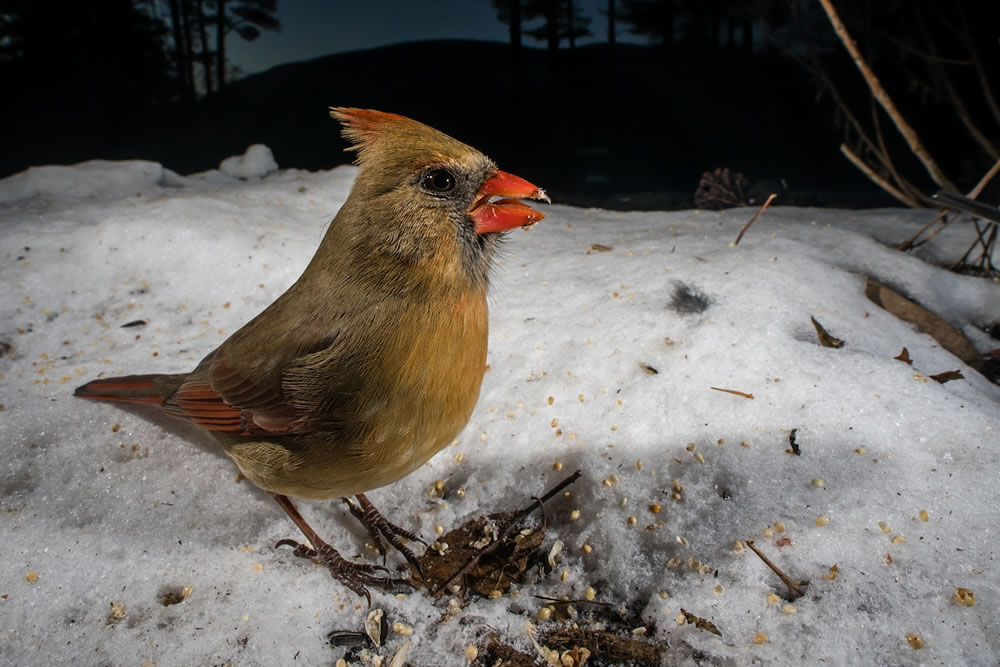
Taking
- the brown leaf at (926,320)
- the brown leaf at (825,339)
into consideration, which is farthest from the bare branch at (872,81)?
the brown leaf at (825,339)

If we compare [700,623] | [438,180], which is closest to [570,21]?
[438,180]

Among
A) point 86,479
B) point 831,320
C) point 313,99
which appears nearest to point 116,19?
point 313,99

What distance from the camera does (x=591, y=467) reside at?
199cm

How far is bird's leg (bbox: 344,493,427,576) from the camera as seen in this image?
6.08 feet

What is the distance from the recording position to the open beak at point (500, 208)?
1.62 metres

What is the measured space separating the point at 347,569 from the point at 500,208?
43.2 inches

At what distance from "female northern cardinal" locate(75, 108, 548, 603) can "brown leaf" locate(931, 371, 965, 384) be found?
1.56m

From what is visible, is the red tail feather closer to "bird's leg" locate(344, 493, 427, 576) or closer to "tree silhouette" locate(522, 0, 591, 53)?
"bird's leg" locate(344, 493, 427, 576)

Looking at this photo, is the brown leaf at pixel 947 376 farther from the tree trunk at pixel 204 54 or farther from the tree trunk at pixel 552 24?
the tree trunk at pixel 204 54

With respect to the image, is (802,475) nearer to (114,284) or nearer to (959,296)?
(959,296)

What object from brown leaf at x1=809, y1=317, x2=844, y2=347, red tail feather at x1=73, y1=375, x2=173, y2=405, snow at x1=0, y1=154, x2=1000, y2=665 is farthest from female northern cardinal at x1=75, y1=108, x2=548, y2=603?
brown leaf at x1=809, y1=317, x2=844, y2=347

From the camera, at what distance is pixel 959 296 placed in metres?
2.85

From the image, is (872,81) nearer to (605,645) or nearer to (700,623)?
(700,623)

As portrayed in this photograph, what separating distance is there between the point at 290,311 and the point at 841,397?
1710 mm
